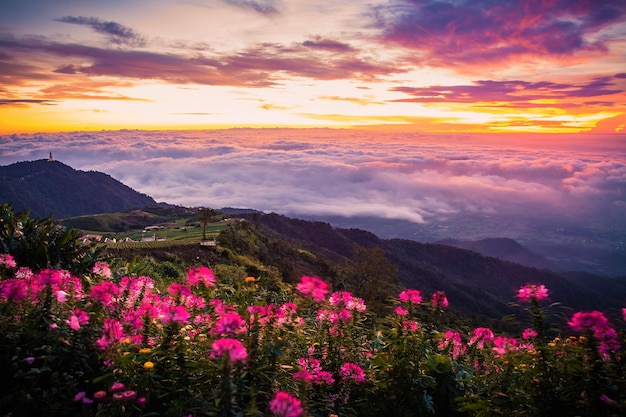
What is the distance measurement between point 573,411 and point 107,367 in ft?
13.5

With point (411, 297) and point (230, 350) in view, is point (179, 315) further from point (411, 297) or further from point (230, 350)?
point (411, 297)

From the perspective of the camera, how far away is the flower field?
12.2 feet

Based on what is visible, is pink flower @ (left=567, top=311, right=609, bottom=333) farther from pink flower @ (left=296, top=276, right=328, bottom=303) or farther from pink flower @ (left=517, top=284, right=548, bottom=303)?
pink flower @ (left=296, top=276, right=328, bottom=303)

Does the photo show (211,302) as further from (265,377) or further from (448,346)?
(448,346)

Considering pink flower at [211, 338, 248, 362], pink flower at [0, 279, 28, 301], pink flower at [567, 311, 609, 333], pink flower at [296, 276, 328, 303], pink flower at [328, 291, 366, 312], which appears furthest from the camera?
pink flower at [328, 291, 366, 312]

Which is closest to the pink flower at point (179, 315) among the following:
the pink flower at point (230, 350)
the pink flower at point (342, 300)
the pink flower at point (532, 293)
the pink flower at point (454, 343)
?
the pink flower at point (230, 350)

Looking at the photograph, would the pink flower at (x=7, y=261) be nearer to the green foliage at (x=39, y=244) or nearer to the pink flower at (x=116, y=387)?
the green foliage at (x=39, y=244)

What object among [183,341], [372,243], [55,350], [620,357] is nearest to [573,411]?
[620,357]

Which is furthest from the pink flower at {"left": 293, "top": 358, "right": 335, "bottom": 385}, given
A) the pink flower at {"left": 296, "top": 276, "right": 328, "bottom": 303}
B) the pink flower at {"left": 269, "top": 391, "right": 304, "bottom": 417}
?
the pink flower at {"left": 269, "top": 391, "right": 304, "bottom": 417}

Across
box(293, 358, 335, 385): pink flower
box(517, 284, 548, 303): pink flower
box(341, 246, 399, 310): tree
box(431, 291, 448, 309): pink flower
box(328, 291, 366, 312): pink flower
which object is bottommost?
box(341, 246, 399, 310): tree

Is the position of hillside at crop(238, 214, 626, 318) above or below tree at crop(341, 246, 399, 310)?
below

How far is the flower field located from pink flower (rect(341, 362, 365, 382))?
1 cm

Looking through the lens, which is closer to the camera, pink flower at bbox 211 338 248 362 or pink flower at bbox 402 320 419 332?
pink flower at bbox 211 338 248 362

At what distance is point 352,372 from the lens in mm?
5023
